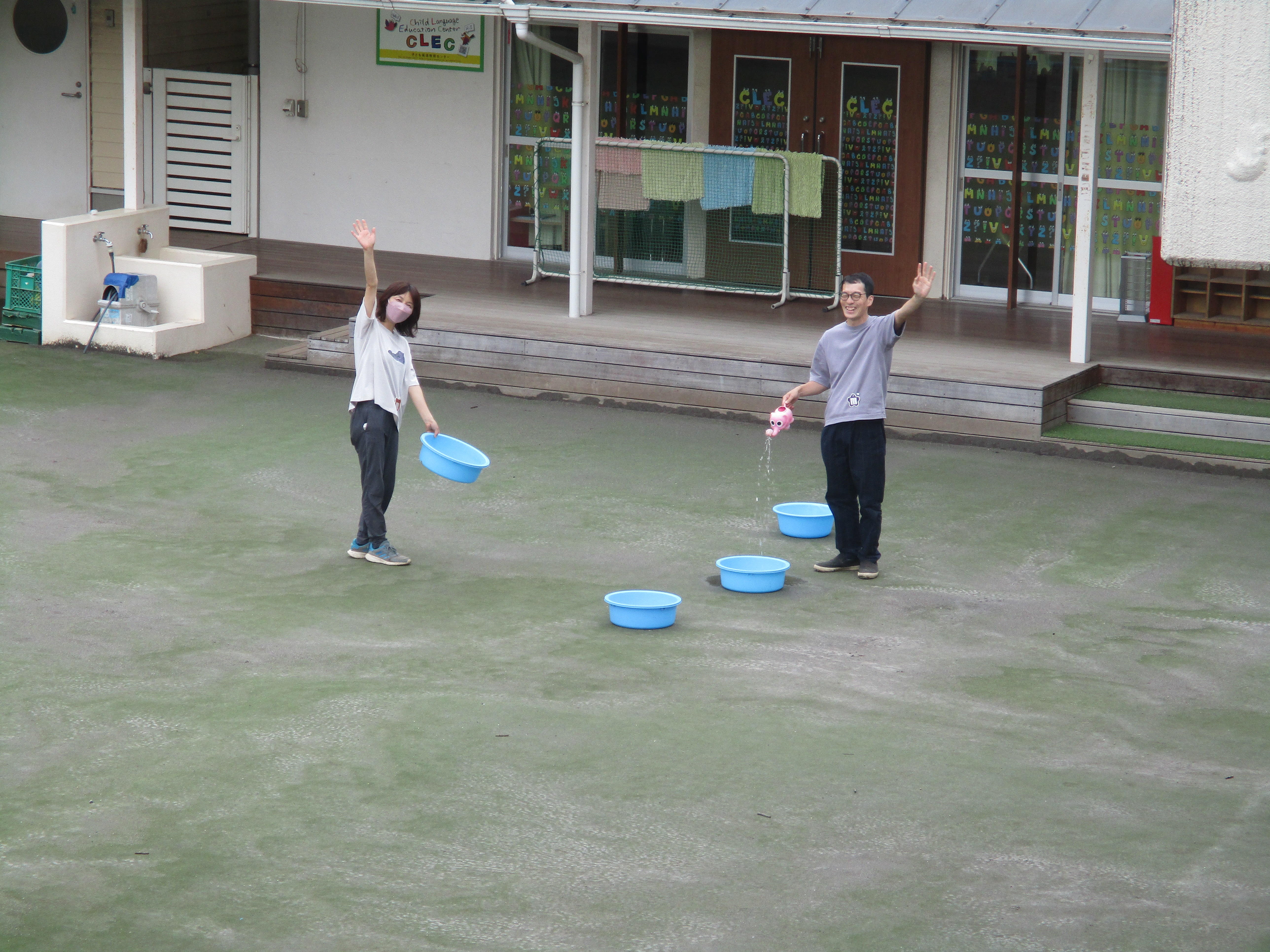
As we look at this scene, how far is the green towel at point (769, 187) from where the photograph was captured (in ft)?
49.5

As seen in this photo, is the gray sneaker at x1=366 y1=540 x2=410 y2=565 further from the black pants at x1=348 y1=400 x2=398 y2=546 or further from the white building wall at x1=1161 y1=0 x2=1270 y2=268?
the white building wall at x1=1161 y1=0 x2=1270 y2=268

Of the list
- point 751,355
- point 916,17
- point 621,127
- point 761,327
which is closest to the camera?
point 916,17

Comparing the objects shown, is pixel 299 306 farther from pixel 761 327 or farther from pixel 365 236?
pixel 365 236

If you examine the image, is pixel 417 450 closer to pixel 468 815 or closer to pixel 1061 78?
pixel 468 815

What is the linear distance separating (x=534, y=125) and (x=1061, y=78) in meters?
5.26

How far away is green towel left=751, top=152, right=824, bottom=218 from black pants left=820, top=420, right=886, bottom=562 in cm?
634

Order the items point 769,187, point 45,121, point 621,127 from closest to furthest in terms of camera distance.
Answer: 1. point 769,187
2. point 621,127
3. point 45,121

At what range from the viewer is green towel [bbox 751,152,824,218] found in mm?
14977

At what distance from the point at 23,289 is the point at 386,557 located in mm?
7185

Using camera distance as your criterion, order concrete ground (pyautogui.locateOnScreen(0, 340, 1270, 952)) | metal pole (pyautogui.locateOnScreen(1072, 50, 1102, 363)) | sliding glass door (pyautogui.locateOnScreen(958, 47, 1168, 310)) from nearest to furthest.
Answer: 1. concrete ground (pyautogui.locateOnScreen(0, 340, 1270, 952))
2. metal pole (pyautogui.locateOnScreen(1072, 50, 1102, 363))
3. sliding glass door (pyautogui.locateOnScreen(958, 47, 1168, 310))

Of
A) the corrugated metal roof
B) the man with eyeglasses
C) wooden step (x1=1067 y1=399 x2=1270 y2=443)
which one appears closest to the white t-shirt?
the man with eyeglasses

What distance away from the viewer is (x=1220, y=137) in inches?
152

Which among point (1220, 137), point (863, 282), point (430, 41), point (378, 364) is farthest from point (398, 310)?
point (430, 41)

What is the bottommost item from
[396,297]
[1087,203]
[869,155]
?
[396,297]
